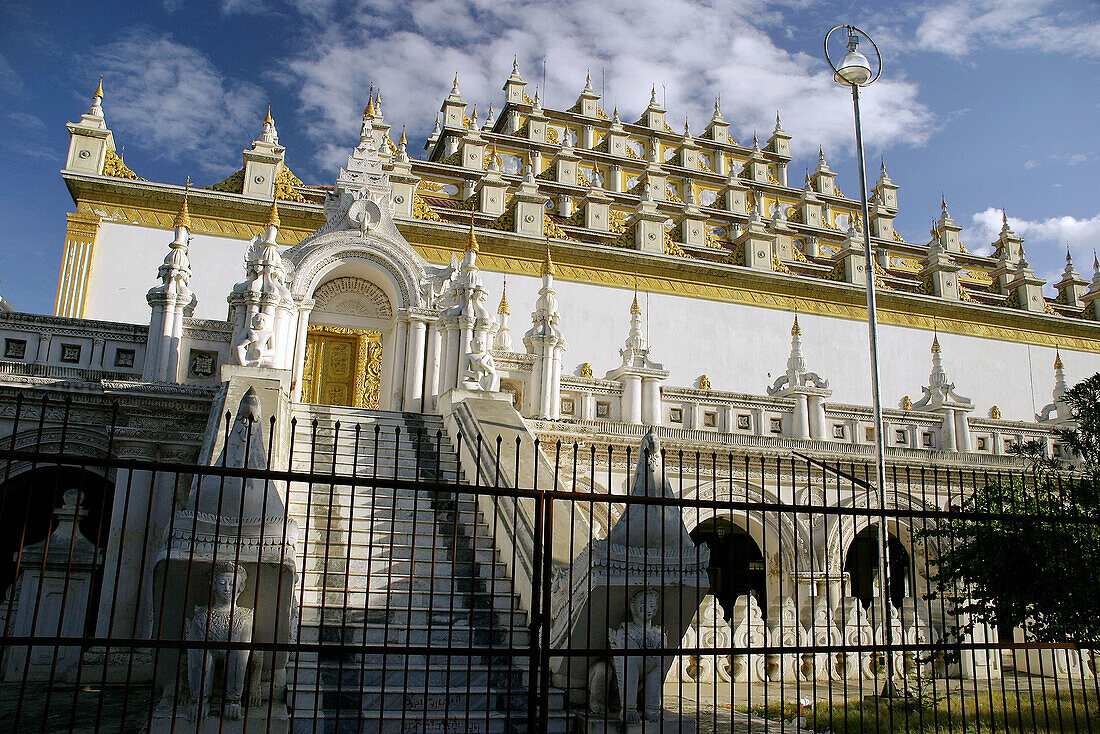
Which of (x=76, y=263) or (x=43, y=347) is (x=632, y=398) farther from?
(x=76, y=263)

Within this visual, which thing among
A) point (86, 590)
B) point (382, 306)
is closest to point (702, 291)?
point (382, 306)

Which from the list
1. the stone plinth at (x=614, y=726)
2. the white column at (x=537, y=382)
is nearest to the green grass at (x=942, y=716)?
the stone plinth at (x=614, y=726)

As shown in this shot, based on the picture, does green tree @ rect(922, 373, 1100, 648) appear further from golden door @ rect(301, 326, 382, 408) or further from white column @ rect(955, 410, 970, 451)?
golden door @ rect(301, 326, 382, 408)

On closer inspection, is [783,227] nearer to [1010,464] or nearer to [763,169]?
[763,169]

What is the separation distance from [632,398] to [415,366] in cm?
408

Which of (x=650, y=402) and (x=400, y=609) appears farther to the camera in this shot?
(x=650, y=402)

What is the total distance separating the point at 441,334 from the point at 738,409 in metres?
6.06

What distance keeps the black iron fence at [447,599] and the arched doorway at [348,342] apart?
10.5 feet

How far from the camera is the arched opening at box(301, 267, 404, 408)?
55.4 ft

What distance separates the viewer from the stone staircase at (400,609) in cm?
705

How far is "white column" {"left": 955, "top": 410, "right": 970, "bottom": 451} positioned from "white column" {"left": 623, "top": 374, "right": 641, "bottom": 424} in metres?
7.73

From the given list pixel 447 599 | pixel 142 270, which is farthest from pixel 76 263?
pixel 447 599

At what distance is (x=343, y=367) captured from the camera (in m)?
17.2

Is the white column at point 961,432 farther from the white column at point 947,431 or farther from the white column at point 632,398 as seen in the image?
the white column at point 632,398
